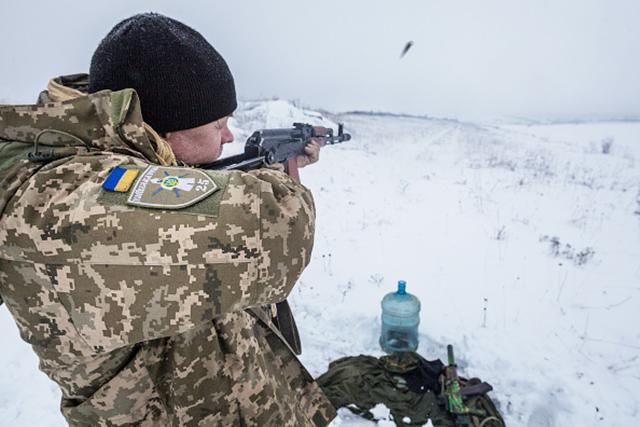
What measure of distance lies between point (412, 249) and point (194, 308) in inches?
186

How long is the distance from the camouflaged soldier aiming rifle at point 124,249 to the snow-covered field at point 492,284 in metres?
2.01

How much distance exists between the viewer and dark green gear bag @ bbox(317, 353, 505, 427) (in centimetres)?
275

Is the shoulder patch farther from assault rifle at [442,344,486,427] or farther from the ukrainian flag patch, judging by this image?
assault rifle at [442,344,486,427]

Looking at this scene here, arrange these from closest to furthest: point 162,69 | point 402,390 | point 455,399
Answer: point 162,69 → point 455,399 → point 402,390

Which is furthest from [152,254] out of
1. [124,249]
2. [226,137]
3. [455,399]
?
[455,399]

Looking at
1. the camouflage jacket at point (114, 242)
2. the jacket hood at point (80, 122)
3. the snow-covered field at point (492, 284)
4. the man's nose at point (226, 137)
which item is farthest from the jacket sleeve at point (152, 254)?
the snow-covered field at point (492, 284)

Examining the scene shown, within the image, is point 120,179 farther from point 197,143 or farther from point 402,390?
point 402,390

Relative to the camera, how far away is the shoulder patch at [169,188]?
78 cm

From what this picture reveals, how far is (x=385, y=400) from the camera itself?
2.89 metres

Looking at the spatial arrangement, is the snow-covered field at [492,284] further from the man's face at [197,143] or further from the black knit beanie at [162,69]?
the black knit beanie at [162,69]

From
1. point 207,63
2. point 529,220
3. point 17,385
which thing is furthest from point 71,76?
point 529,220

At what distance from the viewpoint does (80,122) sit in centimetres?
86

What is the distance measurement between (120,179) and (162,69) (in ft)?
1.90

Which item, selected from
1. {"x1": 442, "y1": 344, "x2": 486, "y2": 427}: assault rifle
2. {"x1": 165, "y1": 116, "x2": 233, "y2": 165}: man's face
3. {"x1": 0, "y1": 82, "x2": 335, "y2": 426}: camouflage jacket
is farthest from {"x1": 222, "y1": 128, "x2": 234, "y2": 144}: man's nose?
{"x1": 442, "y1": 344, "x2": 486, "y2": 427}: assault rifle
